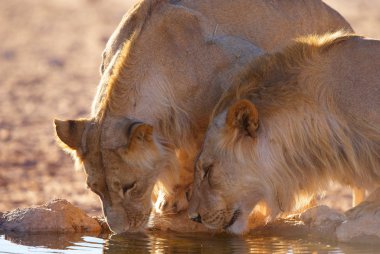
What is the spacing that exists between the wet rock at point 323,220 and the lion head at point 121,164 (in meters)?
1.05

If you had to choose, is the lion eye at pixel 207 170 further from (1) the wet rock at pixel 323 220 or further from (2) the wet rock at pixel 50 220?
(2) the wet rock at pixel 50 220

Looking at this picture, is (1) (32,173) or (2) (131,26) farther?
(1) (32,173)

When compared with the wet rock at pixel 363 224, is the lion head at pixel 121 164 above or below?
above

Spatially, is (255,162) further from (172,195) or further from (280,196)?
(172,195)

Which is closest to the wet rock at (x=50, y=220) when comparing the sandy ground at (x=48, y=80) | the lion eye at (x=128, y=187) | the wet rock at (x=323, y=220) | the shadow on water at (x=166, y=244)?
the shadow on water at (x=166, y=244)

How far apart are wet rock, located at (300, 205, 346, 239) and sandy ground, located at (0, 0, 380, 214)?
2383mm

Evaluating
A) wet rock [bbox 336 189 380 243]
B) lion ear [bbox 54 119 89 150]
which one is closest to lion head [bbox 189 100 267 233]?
wet rock [bbox 336 189 380 243]

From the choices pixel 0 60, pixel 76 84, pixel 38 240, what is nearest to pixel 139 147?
pixel 38 240

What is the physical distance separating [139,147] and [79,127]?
1.45 ft

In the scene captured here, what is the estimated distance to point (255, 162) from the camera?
6.76 metres

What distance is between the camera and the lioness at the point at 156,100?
7008 mm

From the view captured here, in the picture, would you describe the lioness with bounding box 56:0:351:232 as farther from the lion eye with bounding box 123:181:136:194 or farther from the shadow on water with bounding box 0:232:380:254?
the shadow on water with bounding box 0:232:380:254

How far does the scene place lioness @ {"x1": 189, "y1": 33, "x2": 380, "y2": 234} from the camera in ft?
22.0

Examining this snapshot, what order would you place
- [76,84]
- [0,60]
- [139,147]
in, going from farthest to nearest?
[0,60] < [76,84] < [139,147]
